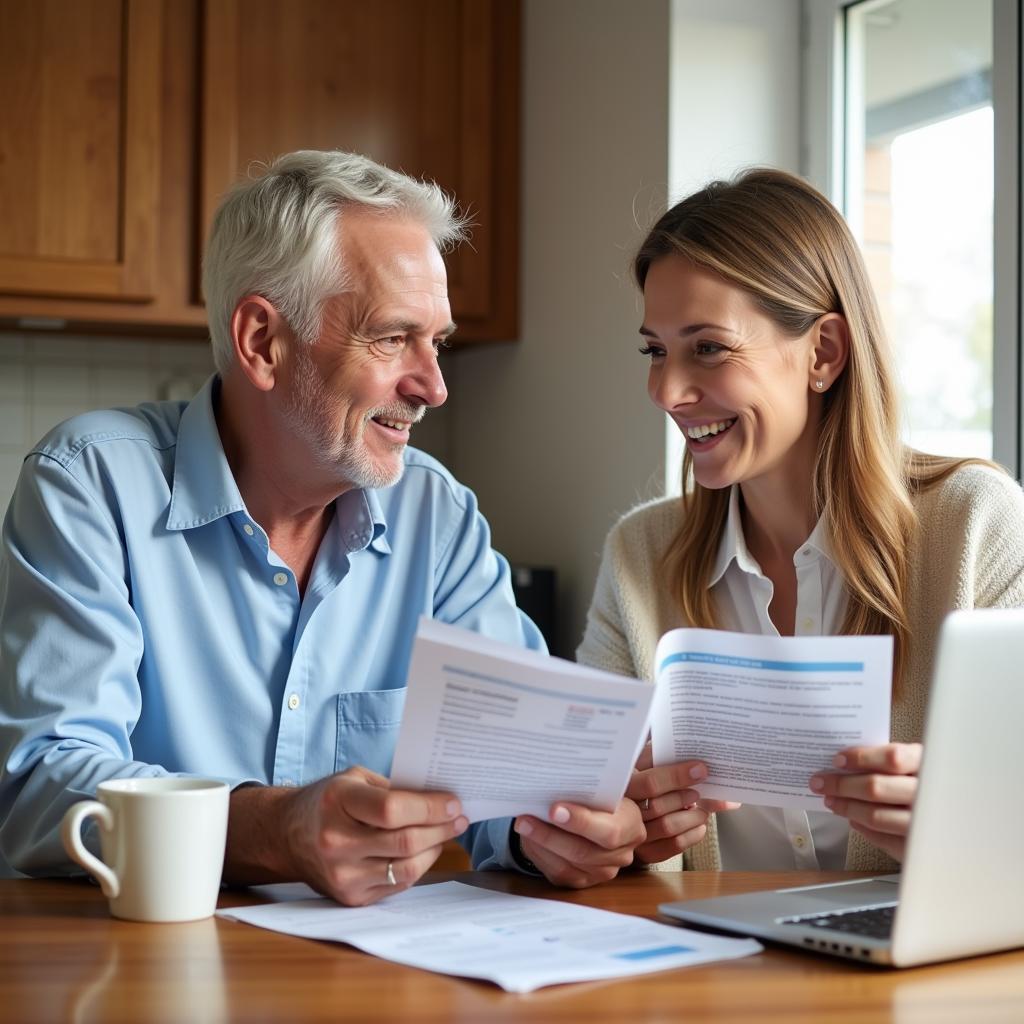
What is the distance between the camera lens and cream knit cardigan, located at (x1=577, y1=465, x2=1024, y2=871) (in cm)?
152

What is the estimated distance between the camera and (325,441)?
5.06ft

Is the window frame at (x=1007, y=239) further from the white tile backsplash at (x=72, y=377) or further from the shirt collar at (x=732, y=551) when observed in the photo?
the white tile backsplash at (x=72, y=377)

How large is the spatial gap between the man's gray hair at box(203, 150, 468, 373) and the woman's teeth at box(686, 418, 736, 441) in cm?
39

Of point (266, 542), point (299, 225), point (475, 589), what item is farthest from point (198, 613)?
point (299, 225)

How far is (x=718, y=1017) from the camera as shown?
2.68 ft

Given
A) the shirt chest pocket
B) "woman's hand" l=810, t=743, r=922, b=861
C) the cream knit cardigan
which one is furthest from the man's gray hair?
"woman's hand" l=810, t=743, r=922, b=861

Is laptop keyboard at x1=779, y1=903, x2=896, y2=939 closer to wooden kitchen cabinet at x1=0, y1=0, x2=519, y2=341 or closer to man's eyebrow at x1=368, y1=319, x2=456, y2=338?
man's eyebrow at x1=368, y1=319, x2=456, y2=338

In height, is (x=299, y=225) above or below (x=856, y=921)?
above

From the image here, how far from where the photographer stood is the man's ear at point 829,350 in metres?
1.67

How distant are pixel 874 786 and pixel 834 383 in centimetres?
70

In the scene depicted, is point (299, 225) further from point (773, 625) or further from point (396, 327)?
point (773, 625)

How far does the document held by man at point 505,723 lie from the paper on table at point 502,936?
0.28 feet

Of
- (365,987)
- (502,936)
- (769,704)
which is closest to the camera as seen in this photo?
(365,987)

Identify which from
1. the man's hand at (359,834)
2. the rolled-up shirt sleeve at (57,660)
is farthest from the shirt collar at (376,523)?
the man's hand at (359,834)
